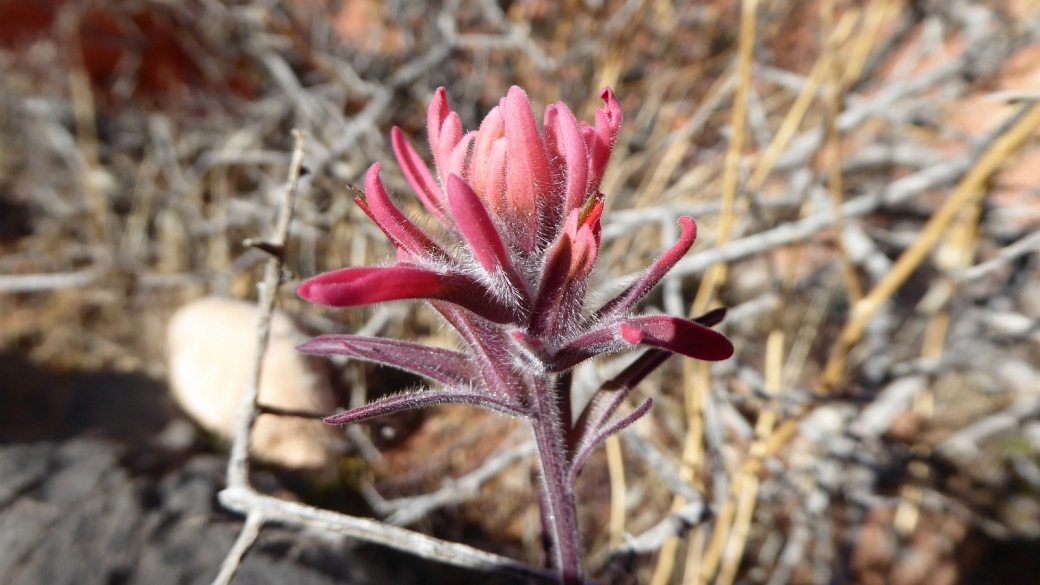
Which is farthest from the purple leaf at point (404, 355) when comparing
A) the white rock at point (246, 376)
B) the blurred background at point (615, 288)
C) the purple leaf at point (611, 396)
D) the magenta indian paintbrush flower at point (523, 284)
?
the white rock at point (246, 376)

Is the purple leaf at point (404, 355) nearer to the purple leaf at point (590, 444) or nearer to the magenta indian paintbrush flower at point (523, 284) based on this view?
the magenta indian paintbrush flower at point (523, 284)

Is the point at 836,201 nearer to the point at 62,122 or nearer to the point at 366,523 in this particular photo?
the point at 366,523

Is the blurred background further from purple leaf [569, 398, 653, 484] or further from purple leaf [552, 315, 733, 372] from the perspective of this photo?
purple leaf [552, 315, 733, 372]

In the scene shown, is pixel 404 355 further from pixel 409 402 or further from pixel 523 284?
pixel 523 284

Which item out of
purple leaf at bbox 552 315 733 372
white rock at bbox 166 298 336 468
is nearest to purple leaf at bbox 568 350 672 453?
purple leaf at bbox 552 315 733 372

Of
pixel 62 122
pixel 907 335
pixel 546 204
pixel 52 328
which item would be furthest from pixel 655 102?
pixel 62 122

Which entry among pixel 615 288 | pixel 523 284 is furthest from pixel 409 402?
pixel 615 288
